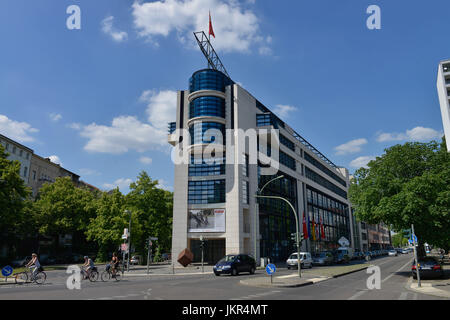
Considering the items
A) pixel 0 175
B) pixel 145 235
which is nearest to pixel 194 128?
pixel 145 235

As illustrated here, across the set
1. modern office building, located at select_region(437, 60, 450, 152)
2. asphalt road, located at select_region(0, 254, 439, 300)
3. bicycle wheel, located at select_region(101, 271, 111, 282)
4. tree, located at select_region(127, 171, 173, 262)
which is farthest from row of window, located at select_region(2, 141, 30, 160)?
modern office building, located at select_region(437, 60, 450, 152)

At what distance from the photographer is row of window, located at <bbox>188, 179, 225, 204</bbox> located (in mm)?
44281

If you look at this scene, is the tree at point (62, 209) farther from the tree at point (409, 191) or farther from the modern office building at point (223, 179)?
the tree at point (409, 191)

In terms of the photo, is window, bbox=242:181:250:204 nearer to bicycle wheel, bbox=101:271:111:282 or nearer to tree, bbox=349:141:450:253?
tree, bbox=349:141:450:253

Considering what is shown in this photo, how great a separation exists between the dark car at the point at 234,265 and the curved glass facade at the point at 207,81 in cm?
2719

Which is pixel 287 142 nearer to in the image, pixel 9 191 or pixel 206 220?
pixel 206 220

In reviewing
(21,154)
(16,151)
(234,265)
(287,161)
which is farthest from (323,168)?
(16,151)

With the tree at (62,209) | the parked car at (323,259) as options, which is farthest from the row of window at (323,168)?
the tree at (62,209)

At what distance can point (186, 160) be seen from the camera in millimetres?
46000

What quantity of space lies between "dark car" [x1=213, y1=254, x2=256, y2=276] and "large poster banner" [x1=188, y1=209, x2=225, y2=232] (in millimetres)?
16783

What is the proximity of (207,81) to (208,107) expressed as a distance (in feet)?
12.7

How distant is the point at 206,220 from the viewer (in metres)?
43.8

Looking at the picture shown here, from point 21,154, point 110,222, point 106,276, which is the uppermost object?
point 21,154
